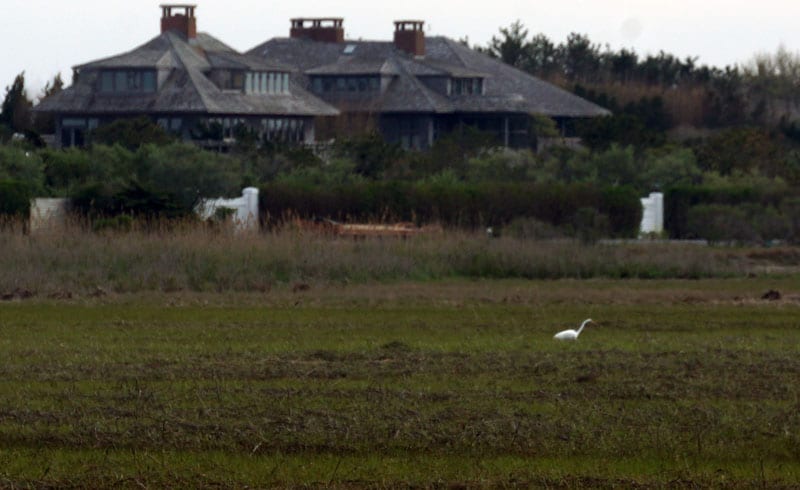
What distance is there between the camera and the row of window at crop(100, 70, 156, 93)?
2945 inches

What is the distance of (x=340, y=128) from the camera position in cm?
8056

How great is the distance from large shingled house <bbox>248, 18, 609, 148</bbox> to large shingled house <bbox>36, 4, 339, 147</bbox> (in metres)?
4.04

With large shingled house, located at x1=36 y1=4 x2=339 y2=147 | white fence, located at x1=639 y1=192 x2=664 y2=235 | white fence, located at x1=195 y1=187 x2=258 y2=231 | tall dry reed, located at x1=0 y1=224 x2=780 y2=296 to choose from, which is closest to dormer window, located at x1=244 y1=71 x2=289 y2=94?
large shingled house, located at x1=36 y1=4 x2=339 y2=147

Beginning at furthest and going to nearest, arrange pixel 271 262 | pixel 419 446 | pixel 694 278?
pixel 694 278, pixel 271 262, pixel 419 446

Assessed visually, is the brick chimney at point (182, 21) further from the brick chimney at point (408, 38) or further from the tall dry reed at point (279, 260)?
the tall dry reed at point (279, 260)

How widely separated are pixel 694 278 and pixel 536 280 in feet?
12.5

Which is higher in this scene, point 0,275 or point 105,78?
point 105,78

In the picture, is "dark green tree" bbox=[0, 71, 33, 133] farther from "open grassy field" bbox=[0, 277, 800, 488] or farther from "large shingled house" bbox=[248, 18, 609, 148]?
"open grassy field" bbox=[0, 277, 800, 488]

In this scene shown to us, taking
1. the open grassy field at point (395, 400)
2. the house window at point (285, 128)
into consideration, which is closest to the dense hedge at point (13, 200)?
the open grassy field at point (395, 400)

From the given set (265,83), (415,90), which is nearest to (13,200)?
(265,83)

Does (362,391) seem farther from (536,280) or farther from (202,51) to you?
(202,51)

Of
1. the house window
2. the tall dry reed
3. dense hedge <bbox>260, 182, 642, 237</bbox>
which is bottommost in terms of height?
the tall dry reed

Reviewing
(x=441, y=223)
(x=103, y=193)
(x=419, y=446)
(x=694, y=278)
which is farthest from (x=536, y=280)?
(x=419, y=446)

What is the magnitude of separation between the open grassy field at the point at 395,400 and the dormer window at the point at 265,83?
2053 inches
